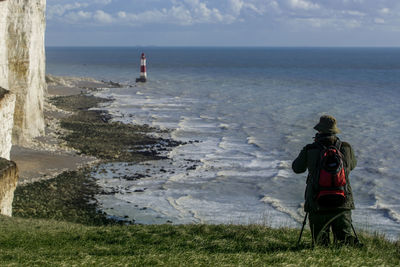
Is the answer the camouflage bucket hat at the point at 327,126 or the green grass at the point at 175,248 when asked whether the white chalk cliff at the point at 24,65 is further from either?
the camouflage bucket hat at the point at 327,126

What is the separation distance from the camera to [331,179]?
22.5ft

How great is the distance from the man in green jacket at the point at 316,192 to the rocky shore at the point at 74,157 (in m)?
8.77

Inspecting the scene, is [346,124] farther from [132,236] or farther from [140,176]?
[132,236]

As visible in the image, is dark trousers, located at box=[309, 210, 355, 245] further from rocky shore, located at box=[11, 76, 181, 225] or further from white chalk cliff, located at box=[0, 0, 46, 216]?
white chalk cliff, located at box=[0, 0, 46, 216]

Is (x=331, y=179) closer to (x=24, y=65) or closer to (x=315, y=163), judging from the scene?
(x=315, y=163)

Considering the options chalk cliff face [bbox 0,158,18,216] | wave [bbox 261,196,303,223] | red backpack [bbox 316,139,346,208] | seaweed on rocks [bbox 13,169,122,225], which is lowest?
wave [bbox 261,196,303,223]

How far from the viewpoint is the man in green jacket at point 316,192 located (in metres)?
7.06

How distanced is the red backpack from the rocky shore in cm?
905

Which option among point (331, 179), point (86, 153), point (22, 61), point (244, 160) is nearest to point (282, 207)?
point (244, 160)

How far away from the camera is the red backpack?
684 centimetres

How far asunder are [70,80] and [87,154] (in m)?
41.2

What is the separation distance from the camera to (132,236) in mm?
8453

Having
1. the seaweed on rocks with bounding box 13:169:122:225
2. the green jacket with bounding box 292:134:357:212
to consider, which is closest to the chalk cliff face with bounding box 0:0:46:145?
the seaweed on rocks with bounding box 13:169:122:225

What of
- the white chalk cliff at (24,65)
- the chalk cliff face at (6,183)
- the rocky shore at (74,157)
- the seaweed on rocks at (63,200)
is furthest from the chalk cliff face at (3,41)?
the chalk cliff face at (6,183)
